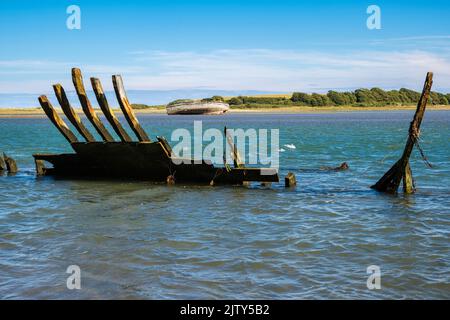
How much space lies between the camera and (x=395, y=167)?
15797 millimetres

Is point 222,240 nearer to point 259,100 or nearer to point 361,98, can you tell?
point 361,98

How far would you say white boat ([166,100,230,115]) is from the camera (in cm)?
12031

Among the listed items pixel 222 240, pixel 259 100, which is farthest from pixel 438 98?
pixel 222 240

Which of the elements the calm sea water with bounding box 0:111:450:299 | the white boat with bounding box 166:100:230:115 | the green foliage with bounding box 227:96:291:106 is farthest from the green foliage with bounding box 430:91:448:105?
the calm sea water with bounding box 0:111:450:299

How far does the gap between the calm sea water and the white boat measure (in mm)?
102904

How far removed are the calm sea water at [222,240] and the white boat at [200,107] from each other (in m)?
103

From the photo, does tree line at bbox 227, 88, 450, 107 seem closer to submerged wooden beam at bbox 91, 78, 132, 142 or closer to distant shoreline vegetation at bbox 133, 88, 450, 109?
distant shoreline vegetation at bbox 133, 88, 450, 109

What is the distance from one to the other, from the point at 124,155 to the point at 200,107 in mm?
107132

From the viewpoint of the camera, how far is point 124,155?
57.2ft

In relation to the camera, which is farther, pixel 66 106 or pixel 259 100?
pixel 259 100
